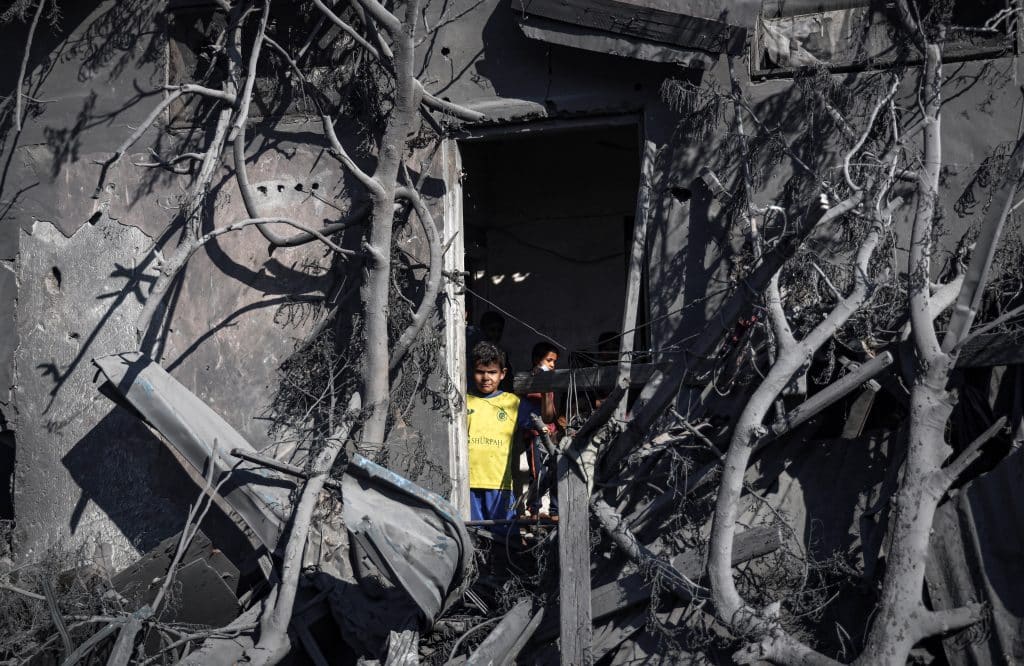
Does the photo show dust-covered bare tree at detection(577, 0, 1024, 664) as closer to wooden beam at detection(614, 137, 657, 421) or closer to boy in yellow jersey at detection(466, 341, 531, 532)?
wooden beam at detection(614, 137, 657, 421)

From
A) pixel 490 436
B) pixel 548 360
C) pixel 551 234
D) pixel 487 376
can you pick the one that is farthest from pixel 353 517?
pixel 551 234

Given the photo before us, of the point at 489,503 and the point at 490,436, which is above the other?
the point at 490,436

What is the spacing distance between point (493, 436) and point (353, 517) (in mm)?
1413

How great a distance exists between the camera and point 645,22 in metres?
6.93

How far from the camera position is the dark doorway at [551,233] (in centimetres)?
1041

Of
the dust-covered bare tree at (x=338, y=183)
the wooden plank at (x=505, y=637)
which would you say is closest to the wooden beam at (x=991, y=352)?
the wooden plank at (x=505, y=637)

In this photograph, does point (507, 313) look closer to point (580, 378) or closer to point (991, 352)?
point (580, 378)

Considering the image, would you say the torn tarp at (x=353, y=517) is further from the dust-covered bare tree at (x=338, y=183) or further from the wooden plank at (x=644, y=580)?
the wooden plank at (x=644, y=580)

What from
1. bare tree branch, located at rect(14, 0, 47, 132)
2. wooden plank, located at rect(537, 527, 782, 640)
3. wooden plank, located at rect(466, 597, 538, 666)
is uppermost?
bare tree branch, located at rect(14, 0, 47, 132)

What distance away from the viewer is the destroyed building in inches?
240

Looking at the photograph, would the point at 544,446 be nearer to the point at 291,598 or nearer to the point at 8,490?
the point at 291,598

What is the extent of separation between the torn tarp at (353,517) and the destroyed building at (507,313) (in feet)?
0.10

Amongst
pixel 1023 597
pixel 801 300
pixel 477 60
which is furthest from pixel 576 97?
pixel 1023 597

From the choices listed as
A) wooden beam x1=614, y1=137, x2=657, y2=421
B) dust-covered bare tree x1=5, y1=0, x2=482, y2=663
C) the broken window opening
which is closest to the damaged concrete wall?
dust-covered bare tree x1=5, y1=0, x2=482, y2=663
